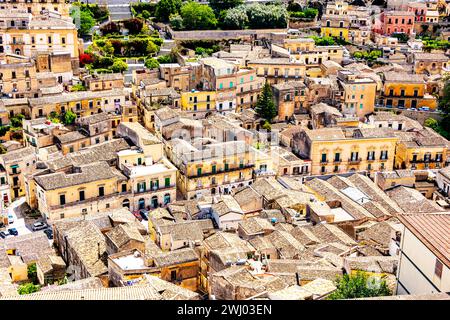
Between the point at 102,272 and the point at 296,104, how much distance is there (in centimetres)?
1984

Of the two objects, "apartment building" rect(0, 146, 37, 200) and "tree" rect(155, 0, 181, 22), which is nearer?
"apartment building" rect(0, 146, 37, 200)

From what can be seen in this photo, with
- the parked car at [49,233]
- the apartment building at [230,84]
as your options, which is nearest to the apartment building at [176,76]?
the apartment building at [230,84]

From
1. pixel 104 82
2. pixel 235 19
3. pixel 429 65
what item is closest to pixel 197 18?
pixel 235 19

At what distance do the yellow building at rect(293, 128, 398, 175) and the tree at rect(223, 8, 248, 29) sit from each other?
17472 mm

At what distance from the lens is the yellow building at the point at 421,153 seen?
32.6 m

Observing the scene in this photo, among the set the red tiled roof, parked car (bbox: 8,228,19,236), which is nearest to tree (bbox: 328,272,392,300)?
the red tiled roof

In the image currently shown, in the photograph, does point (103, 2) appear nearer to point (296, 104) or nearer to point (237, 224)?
point (296, 104)

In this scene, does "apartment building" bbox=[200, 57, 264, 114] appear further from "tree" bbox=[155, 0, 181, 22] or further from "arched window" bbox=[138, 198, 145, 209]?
"tree" bbox=[155, 0, 181, 22]

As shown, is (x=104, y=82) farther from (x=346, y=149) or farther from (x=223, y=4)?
(x=223, y=4)

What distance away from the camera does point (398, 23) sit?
5191 cm

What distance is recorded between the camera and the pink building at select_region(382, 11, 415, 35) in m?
51.8
